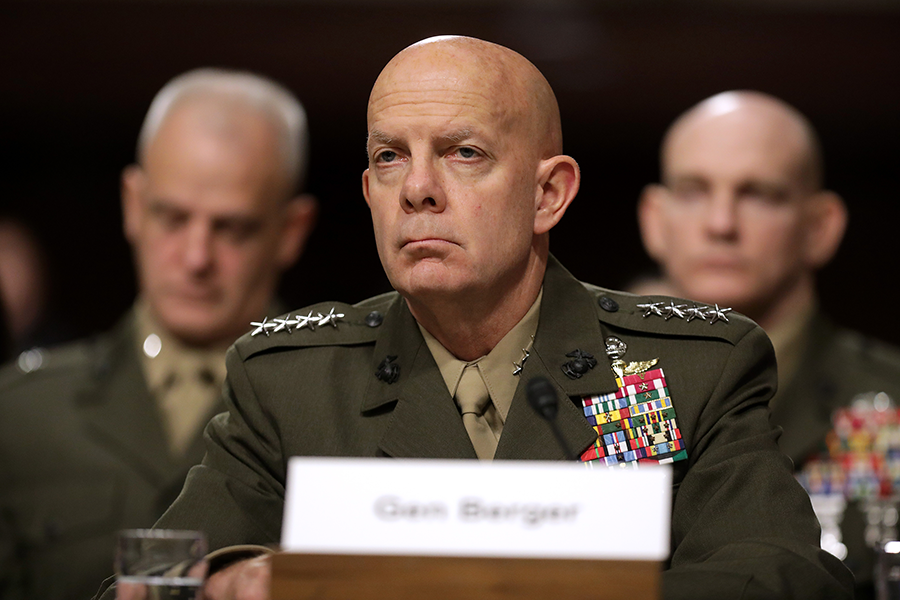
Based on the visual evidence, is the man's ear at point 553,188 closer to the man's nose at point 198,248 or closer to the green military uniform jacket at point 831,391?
the green military uniform jacket at point 831,391

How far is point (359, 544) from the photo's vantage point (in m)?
1.54

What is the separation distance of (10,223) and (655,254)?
365 cm

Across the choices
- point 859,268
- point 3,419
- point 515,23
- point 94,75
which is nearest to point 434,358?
point 3,419

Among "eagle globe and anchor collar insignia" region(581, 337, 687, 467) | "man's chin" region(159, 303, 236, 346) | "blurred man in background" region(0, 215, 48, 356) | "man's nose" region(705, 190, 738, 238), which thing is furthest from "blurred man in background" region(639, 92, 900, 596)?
"blurred man in background" region(0, 215, 48, 356)

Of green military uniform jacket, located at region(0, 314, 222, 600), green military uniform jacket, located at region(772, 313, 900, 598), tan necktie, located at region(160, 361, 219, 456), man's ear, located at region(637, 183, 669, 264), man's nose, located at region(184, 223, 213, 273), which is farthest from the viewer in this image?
man's ear, located at region(637, 183, 669, 264)

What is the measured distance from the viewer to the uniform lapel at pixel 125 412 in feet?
13.4

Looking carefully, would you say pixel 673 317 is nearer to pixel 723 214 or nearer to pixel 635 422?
pixel 635 422

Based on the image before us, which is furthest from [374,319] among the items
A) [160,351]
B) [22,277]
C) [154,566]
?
[22,277]

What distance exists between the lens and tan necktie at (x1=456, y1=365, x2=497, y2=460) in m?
2.21

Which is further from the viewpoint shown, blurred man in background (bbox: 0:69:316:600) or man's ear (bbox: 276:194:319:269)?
man's ear (bbox: 276:194:319:269)

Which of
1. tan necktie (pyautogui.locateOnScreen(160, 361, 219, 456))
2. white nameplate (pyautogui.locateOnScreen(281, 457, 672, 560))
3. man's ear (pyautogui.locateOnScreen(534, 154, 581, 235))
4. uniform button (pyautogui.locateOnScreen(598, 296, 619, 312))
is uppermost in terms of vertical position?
man's ear (pyautogui.locateOnScreen(534, 154, 581, 235))

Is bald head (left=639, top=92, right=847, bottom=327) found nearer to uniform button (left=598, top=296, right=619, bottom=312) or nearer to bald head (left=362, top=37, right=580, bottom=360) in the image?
uniform button (left=598, top=296, right=619, bottom=312)

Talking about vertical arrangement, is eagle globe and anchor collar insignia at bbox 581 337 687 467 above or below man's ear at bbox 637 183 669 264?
below

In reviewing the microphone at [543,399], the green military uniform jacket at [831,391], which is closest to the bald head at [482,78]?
the microphone at [543,399]
